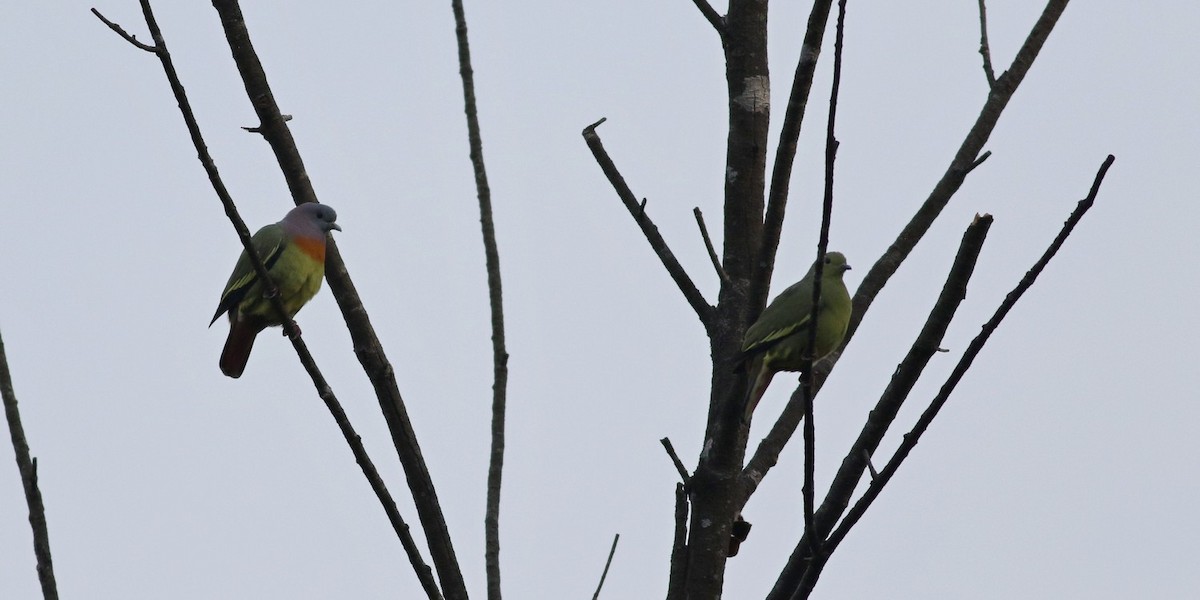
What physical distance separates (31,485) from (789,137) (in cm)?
194

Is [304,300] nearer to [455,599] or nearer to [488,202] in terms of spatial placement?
[488,202]

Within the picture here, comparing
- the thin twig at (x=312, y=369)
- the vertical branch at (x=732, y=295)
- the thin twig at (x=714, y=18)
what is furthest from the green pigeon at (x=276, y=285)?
the thin twig at (x=312, y=369)

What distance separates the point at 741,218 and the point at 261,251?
10.5 feet

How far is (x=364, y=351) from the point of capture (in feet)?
11.5

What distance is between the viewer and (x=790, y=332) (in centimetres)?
441

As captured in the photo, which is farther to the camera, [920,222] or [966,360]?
[920,222]

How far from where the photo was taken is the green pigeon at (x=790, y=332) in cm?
379

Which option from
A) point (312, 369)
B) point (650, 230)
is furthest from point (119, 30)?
point (650, 230)

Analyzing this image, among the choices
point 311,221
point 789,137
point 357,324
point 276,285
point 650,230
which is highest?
point 276,285

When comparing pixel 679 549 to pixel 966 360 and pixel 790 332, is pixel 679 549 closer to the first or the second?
pixel 966 360

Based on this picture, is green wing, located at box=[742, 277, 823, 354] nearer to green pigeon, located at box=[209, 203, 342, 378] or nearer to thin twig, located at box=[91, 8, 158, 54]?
thin twig, located at box=[91, 8, 158, 54]

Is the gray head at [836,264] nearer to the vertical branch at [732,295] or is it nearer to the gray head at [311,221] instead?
the vertical branch at [732,295]

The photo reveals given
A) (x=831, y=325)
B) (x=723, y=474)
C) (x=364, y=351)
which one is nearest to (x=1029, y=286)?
(x=723, y=474)

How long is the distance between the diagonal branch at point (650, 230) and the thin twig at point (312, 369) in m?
1.21
